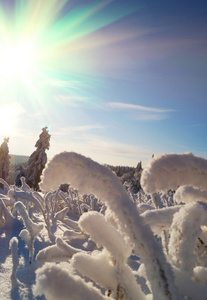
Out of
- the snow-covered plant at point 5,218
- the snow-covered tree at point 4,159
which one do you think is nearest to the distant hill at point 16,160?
the snow-covered tree at point 4,159

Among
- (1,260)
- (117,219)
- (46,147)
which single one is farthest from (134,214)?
(46,147)

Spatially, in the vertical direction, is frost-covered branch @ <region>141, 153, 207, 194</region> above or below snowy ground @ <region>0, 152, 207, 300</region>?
above

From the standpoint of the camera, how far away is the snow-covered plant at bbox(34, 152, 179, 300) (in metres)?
0.45

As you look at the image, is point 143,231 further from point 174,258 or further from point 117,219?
point 174,258

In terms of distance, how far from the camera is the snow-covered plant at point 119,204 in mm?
449

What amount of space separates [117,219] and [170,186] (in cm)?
12

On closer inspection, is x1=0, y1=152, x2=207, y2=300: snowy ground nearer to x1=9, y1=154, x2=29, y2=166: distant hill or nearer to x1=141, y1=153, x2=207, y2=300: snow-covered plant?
x1=141, y1=153, x2=207, y2=300: snow-covered plant

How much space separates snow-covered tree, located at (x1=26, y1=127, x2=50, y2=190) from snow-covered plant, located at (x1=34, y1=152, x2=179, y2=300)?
27869mm

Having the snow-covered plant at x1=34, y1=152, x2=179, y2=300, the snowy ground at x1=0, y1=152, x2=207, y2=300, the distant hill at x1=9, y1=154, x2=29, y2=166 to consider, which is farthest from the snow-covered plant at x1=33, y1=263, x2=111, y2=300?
the distant hill at x1=9, y1=154, x2=29, y2=166

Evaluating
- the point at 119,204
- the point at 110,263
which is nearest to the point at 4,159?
the point at 110,263

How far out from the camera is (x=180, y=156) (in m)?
0.46

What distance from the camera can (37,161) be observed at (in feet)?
92.3

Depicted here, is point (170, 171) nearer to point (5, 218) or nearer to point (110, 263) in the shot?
point (110, 263)

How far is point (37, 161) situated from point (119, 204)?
28.8 m
